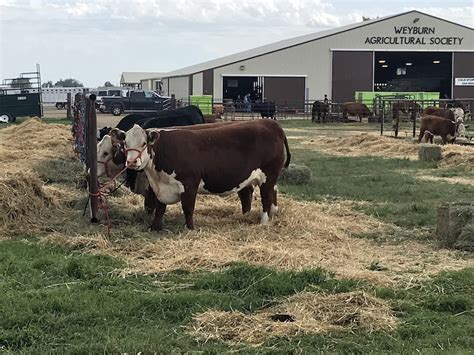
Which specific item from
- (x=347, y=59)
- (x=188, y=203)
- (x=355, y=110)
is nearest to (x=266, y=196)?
(x=188, y=203)

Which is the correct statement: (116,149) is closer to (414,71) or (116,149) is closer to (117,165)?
(117,165)

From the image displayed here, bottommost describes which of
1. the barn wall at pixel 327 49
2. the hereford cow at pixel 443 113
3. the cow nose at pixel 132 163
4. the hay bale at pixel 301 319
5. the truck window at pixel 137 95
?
the hay bale at pixel 301 319

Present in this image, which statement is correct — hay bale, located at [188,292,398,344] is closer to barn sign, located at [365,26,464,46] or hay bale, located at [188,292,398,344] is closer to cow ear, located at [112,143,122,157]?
cow ear, located at [112,143,122,157]

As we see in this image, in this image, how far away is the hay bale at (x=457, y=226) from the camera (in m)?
7.69

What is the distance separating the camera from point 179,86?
6334cm

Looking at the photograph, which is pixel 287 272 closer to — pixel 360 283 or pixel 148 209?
pixel 360 283

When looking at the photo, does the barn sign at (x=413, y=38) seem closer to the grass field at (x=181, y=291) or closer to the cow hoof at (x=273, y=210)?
the grass field at (x=181, y=291)

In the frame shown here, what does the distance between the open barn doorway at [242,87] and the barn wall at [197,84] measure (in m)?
1.91

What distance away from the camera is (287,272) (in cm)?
641

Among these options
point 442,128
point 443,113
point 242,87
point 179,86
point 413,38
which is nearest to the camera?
point 442,128

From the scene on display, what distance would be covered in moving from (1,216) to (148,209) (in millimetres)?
1806

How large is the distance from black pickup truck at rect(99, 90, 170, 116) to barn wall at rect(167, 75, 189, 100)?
8852 mm

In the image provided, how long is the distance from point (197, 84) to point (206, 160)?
47967 mm

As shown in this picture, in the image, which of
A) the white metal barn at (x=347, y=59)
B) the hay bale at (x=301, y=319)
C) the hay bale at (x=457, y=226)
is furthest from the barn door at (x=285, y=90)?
the hay bale at (x=301, y=319)
